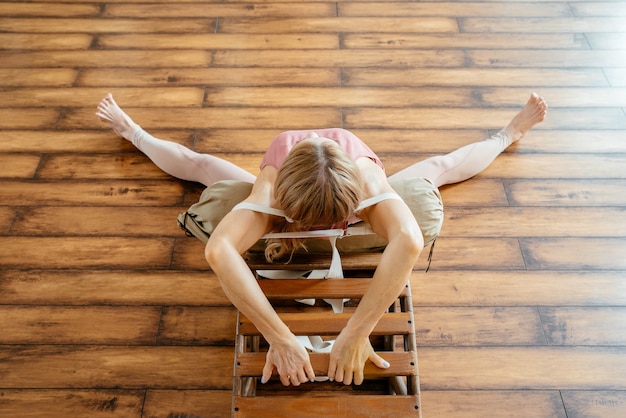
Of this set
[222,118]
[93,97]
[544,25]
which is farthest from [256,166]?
[544,25]

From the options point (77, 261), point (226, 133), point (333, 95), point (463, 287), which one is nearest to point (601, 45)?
point (333, 95)

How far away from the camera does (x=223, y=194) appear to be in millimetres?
1640

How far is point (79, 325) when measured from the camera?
178cm

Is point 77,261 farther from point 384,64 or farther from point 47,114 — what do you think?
point 384,64

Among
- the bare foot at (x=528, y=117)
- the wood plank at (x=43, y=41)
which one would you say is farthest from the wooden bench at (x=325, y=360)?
the wood plank at (x=43, y=41)

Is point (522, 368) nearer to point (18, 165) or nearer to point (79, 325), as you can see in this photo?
point (79, 325)

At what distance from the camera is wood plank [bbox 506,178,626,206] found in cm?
208

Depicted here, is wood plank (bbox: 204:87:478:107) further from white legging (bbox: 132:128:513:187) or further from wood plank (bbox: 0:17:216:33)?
wood plank (bbox: 0:17:216:33)

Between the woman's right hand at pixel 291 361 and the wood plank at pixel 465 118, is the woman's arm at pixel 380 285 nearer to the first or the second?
the woman's right hand at pixel 291 361

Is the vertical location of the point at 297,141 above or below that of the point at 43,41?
above

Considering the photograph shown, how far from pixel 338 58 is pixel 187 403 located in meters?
1.58

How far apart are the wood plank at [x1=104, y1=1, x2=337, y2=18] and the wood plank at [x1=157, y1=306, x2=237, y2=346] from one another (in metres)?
1.54

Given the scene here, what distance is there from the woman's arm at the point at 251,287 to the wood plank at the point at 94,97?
1.12 metres

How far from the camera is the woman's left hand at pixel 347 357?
1404 mm
